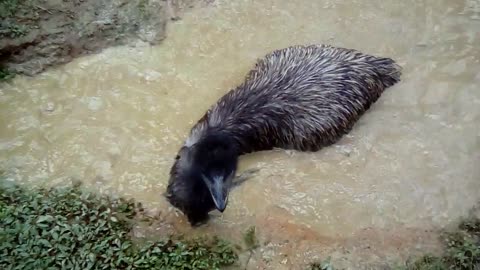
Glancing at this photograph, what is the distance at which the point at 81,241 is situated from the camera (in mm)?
5398

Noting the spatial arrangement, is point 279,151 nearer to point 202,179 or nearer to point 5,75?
point 202,179

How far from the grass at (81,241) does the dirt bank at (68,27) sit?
5.72 ft

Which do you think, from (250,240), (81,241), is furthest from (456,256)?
(81,241)

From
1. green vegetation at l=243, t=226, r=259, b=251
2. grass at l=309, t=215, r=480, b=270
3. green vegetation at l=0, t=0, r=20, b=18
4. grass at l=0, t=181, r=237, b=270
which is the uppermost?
green vegetation at l=0, t=0, r=20, b=18

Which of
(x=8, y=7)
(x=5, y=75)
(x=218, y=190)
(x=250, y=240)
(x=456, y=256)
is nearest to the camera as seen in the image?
(x=218, y=190)

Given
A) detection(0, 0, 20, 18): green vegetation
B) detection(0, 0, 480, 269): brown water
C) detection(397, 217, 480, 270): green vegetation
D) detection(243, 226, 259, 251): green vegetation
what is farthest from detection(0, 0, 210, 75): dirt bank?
Result: detection(397, 217, 480, 270): green vegetation

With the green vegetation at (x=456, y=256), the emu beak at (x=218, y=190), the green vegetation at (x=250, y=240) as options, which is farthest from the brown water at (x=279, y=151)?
the emu beak at (x=218, y=190)

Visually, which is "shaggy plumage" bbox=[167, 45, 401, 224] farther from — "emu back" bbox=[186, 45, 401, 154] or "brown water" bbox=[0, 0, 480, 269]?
"brown water" bbox=[0, 0, 480, 269]

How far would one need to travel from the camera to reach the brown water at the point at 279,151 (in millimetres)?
5832

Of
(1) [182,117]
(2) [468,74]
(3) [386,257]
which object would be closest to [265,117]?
(1) [182,117]

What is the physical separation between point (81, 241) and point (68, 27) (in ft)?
8.81

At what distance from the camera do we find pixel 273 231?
562cm

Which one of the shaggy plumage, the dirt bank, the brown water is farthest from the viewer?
the dirt bank

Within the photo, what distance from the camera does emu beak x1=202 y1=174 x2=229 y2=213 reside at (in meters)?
5.24
